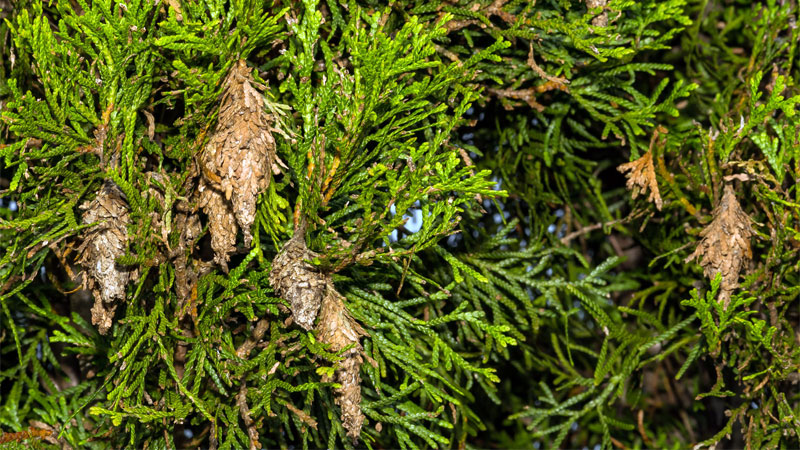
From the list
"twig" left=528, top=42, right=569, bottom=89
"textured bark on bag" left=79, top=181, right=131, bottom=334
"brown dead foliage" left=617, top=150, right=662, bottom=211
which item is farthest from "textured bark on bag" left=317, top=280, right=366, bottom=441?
"brown dead foliage" left=617, top=150, right=662, bottom=211

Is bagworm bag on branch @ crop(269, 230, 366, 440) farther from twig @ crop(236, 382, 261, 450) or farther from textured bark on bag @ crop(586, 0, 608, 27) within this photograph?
textured bark on bag @ crop(586, 0, 608, 27)

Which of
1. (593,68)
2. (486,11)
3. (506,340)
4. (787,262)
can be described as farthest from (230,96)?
(787,262)

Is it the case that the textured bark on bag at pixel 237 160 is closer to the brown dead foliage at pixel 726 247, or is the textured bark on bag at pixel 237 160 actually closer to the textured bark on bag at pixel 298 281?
the textured bark on bag at pixel 298 281

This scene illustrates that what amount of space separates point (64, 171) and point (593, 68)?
1.34 metres

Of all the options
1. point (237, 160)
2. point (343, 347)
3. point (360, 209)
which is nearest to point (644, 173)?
point (360, 209)

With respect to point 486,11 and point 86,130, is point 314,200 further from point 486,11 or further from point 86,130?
point 486,11

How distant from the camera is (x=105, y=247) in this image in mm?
1523

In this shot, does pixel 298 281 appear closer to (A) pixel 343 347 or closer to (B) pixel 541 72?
(A) pixel 343 347

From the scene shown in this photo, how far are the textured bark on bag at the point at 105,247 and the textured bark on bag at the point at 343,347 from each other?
0.43 meters

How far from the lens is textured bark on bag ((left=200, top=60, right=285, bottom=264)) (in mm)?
1468

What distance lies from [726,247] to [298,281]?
109 cm

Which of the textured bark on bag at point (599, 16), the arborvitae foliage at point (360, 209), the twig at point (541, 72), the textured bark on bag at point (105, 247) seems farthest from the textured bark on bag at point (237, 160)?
the textured bark on bag at point (599, 16)

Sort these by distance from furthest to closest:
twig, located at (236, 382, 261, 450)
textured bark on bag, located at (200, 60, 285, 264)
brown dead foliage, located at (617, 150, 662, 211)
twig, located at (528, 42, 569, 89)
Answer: brown dead foliage, located at (617, 150, 662, 211)
twig, located at (528, 42, 569, 89)
twig, located at (236, 382, 261, 450)
textured bark on bag, located at (200, 60, 285, 264)

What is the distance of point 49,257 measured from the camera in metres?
1.91
